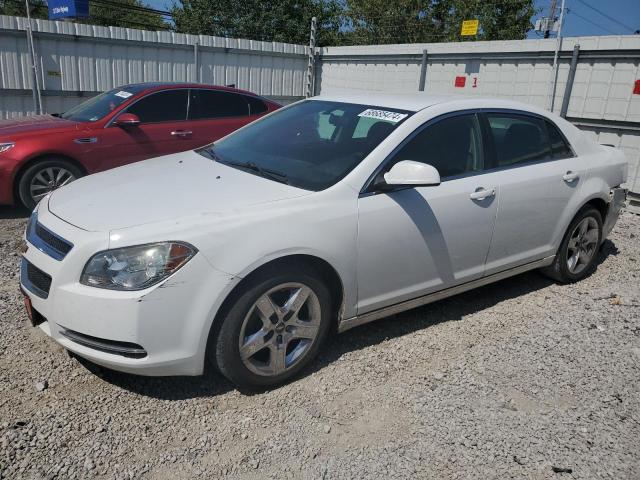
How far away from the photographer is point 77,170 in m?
6.31

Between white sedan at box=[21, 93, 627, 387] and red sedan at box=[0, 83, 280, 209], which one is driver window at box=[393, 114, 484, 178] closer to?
white sedan at box=[21, 93, 627, 387]

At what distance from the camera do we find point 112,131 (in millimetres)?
6516

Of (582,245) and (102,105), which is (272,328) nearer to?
(582,245)

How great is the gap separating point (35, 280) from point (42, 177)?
12.4ft

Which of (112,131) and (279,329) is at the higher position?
(112,131)

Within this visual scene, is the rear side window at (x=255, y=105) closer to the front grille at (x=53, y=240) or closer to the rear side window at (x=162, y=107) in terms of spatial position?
the rear side window at (x=162, y=107)

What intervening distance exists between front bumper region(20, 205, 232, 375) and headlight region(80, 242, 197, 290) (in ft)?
0.12

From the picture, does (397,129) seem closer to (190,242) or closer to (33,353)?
(190,242)

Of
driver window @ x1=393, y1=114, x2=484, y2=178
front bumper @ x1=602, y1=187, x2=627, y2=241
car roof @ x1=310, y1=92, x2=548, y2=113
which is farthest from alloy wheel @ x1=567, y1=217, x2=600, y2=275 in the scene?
driver window @ x1=393, y1=114, x2=484, y2=178

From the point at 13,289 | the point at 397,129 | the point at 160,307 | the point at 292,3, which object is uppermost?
the point at 292,3

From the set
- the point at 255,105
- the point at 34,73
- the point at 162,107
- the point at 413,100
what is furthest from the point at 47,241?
the point at 34,73

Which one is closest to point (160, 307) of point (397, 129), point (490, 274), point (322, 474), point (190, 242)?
point (190, 242)

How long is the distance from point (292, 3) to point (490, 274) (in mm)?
25210

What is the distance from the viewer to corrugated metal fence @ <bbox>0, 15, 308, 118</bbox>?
980 centimetres
